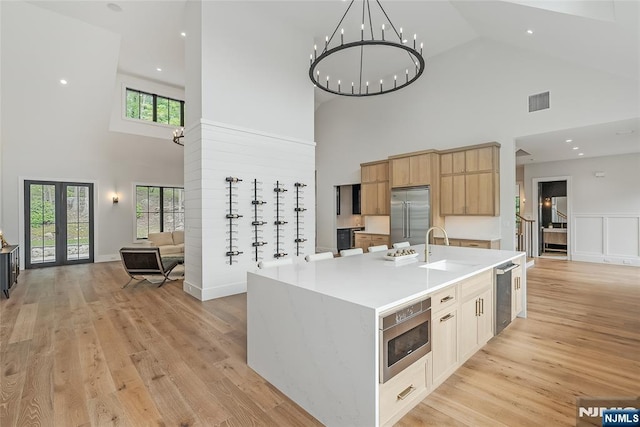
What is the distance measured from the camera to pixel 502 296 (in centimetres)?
294

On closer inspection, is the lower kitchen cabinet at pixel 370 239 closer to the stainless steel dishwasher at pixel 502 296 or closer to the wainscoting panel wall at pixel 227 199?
the wainscoting panel wall at pixel 227 199

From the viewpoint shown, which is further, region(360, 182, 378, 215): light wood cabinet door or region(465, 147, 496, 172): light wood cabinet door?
region(360, 182, 378, 215): light wood cabinet door

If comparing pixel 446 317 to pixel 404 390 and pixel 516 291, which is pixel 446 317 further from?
pixel 516 291

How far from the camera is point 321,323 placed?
181 cm

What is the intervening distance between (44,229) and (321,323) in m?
9.06

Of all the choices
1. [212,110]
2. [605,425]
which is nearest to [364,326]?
[605,425]

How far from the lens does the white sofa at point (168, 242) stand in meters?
7.30

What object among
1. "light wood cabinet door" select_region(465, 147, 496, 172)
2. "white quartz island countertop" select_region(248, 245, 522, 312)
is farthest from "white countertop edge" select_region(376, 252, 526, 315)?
"light wood cabinet door" select_region(465, 147, 496, 172)

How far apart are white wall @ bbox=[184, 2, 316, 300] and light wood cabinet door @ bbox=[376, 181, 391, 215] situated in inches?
94.8

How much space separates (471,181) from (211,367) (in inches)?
222

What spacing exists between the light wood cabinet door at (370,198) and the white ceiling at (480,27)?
3180 millimetres

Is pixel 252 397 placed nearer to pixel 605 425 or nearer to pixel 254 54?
pixel 605 425

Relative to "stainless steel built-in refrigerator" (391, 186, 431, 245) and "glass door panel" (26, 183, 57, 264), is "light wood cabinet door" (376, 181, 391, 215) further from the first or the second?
"glass door panel" (26, 183, 57, 264)

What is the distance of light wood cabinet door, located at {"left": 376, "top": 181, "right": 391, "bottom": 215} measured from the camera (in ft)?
24.5
